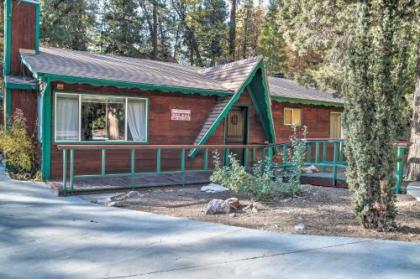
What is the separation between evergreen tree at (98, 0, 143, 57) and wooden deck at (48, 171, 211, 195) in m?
20.4

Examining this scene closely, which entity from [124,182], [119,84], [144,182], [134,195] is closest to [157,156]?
[144,182]

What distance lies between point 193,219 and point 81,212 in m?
1.91

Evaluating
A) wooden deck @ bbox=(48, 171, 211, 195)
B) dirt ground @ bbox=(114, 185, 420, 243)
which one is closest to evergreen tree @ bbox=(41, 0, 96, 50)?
wooden deck @ bbox=(48, 171, 211, 195)

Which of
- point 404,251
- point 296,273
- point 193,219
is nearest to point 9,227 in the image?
point 193,219

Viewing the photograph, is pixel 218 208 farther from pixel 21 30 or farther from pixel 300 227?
pixel 21 30

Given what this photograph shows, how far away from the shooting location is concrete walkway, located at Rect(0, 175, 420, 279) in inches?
153

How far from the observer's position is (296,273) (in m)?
3.86

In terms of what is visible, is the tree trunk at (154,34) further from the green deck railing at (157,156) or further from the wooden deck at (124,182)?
the wooden deck at (124,182)

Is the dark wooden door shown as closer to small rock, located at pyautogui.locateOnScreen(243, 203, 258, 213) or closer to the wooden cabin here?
the wooden cabin

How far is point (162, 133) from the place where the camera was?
1109 centimetres

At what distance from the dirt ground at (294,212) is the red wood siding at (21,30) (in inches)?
220

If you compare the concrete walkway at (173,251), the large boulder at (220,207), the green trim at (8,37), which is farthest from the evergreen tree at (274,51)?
the concrete walkway at (173,251)

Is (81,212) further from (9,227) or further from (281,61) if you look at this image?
(281,61)

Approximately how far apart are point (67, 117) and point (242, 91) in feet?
16.5
